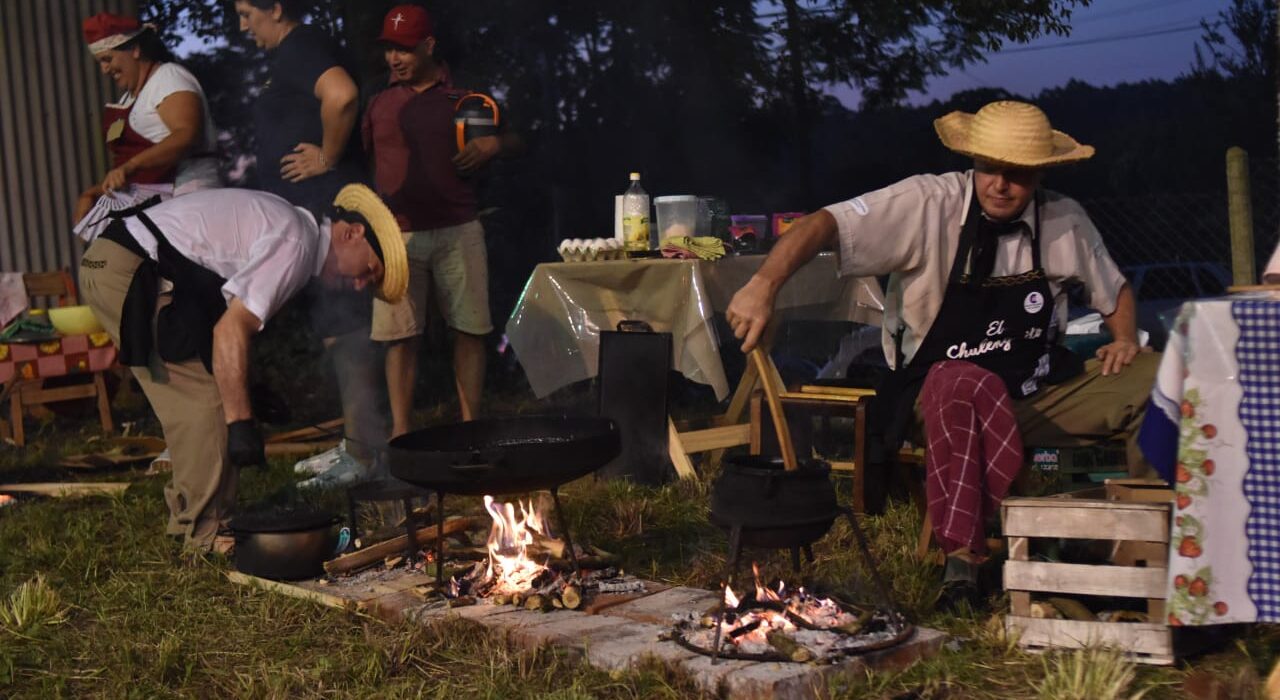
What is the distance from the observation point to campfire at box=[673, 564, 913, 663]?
134 inches

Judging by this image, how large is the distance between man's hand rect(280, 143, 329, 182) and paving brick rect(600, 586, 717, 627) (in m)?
3.17

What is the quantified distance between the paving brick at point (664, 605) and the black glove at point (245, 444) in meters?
1.31

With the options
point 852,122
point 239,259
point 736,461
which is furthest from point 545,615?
point 852,122

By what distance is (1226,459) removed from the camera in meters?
3.07

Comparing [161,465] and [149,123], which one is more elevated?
[149,123]

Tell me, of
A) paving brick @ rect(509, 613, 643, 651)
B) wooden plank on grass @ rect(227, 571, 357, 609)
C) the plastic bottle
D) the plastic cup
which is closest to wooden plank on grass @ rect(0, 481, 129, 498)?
wooden plank on grass @ rect(227, 571, 357, 609)

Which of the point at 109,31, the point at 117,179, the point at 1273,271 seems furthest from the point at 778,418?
the point at 109,31

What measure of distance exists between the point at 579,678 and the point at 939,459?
49.5 inches

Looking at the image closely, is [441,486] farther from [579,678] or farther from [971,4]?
[971,4]

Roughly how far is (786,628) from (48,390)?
657 cm

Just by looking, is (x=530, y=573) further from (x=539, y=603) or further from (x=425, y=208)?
(x=425, y=208)

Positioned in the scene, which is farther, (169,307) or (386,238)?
(169,307)

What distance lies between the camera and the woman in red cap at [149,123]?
224 inches

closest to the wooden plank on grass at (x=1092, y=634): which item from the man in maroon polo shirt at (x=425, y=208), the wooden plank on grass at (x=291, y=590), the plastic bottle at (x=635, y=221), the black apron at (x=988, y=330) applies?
the black apron at (x=988, y=330)
